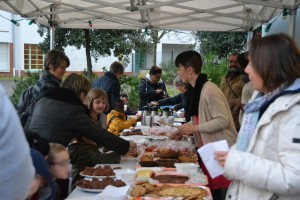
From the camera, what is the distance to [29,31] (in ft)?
76.6

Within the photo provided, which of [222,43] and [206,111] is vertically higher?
[222,43]

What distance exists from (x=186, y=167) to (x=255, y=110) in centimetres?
134

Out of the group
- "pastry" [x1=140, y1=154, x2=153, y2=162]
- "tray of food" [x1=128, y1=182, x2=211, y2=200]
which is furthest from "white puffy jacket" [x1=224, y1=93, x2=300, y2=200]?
"pastry" [x1=140, y1=154, x2=153, y2=162]

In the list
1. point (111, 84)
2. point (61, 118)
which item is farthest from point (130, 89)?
point (61, 118)

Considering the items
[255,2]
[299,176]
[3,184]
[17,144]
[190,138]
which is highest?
[255,2]

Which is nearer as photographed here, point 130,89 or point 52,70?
point 52,70

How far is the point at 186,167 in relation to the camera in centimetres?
301

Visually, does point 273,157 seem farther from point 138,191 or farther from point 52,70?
point 52,70

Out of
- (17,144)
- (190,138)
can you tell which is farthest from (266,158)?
(190,138)

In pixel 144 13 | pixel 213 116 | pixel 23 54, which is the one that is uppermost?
pixel 144 13

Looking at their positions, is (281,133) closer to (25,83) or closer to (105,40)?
(25,83)

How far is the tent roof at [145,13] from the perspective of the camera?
5859 millimetres

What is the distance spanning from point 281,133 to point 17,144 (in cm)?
100

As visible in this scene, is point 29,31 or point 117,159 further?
point 29,31
